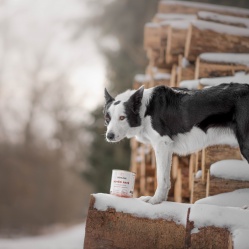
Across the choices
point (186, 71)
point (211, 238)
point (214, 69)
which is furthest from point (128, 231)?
point (186, 71)

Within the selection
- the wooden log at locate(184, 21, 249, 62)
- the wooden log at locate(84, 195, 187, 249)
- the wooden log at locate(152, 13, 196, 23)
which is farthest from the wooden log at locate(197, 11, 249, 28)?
the wooden log at locate(84, 195, 187, 249)

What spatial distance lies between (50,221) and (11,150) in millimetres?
2968

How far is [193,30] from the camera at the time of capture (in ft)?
14.4

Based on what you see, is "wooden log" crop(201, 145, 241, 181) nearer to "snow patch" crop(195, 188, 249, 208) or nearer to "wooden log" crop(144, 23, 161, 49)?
"snow patch" crop(195, 188, 249, 208)

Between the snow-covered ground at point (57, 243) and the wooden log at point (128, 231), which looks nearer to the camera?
the wooden log at point (128, 231)

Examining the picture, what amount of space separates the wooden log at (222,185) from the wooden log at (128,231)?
2.19 feet

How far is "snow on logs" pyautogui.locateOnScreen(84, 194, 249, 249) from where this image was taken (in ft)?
9.00

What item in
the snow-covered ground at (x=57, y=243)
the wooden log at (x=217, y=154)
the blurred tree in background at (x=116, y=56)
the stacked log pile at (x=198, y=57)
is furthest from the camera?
the blurred tree in background at (x=116, y=56)

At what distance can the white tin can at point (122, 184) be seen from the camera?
3049mm

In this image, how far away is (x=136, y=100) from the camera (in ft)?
10.4

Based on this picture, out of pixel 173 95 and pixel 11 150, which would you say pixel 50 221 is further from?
pixel 173 95

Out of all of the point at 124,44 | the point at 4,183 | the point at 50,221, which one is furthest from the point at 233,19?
the point at 50,221

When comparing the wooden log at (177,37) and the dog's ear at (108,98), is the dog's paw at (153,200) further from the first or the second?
the wooden log at (177,37)

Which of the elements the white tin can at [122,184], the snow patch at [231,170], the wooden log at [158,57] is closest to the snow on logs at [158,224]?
the white tin can at [122,184]
